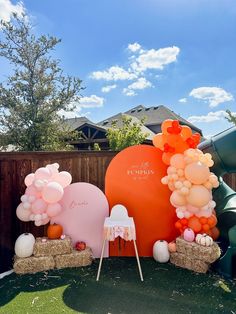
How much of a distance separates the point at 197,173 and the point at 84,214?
186cm

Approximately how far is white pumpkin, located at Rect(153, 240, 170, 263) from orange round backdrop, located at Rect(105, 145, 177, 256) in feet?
0.87

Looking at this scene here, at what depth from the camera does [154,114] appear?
840 inches

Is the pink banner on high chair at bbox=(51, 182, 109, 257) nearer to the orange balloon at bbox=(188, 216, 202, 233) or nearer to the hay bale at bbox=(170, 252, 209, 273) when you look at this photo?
the hay bale at bbox=(170, 252, 209, 273)

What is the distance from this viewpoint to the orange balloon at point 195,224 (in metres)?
3.74

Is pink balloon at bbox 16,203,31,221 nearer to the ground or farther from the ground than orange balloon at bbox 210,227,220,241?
farther from the ground

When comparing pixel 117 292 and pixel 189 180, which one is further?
pixel 189 180

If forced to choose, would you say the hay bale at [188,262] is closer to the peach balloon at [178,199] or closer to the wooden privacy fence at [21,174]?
the peach balloon at [178,199]

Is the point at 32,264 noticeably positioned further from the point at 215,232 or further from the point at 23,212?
the point at 215,232

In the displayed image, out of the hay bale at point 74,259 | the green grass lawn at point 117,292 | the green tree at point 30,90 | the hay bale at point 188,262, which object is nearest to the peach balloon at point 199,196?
the hay bale at point 188,262

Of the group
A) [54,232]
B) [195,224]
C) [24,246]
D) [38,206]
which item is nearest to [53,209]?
[38,206]

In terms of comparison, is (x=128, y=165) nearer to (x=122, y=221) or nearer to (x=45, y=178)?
(x=122, y=221)

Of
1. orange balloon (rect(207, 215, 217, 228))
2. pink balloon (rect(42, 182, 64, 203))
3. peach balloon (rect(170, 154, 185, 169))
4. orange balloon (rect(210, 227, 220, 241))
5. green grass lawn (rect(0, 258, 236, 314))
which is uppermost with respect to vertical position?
peach balloon (rect(170, 154, 185, 169))

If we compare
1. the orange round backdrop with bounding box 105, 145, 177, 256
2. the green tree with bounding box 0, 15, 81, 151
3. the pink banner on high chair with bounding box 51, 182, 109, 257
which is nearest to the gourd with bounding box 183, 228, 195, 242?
the orange round backdrop with bounding box 105, 145, 177, 256

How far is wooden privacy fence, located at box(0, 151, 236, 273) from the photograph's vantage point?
12.8ft
